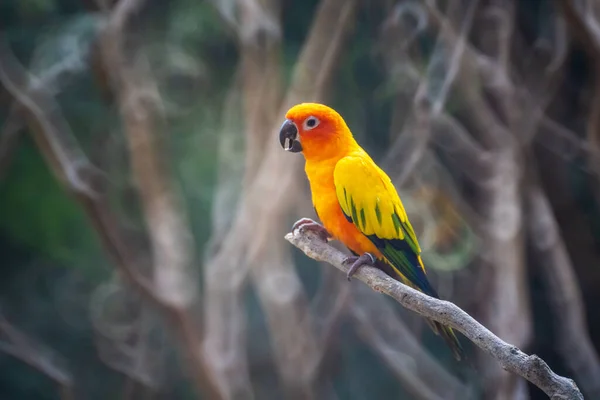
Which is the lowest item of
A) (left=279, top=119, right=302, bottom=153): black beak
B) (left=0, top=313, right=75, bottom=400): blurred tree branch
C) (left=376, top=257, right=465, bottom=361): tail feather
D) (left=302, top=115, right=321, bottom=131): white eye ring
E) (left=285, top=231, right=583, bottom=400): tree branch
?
(left=285, top=231, right=583, bottom=400): tree branch

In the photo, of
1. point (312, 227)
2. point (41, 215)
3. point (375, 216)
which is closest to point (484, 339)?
point (375, 216)

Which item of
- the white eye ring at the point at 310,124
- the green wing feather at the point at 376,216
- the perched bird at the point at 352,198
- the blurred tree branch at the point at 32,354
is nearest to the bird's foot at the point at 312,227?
the perched bird at the point at 352,198

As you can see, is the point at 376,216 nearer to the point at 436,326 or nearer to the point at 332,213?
the point at 332,213

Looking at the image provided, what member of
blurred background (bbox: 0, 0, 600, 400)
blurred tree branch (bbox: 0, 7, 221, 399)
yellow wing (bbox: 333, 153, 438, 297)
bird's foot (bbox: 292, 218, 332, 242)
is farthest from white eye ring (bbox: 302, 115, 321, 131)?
blurred tree branch (bbox: 0, 7, 221, 399)

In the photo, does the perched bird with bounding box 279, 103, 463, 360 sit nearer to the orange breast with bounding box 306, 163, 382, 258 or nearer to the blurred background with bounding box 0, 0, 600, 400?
the orange breast with bounding box 306, 163, 382, 258

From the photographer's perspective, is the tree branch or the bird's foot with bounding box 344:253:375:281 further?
the bird's foot with bounding box 344:253:375:281

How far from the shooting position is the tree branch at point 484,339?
1038mm

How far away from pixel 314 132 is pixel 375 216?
23 cm

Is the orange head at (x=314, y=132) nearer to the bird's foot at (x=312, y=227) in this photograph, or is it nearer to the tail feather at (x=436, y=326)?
the bird's foot at (x=312, y=227)

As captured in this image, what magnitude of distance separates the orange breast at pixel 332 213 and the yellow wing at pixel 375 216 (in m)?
0.02

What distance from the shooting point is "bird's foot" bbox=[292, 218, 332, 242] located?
163 cm

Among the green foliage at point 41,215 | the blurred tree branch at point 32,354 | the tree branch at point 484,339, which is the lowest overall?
the tree branch at point 484,339

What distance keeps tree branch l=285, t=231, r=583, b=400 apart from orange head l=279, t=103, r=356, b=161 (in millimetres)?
306

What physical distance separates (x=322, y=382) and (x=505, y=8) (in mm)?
1694
